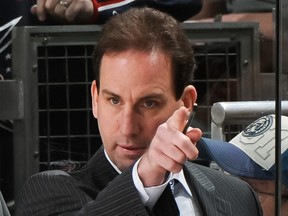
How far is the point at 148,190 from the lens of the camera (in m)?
1.51

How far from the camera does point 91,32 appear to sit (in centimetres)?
265

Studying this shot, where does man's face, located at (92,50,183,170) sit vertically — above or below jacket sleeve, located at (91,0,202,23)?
below

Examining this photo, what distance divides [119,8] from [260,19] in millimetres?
467

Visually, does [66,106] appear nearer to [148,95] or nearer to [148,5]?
[148,5]

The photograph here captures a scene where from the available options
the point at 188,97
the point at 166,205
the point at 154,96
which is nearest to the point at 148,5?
the point at 188,97

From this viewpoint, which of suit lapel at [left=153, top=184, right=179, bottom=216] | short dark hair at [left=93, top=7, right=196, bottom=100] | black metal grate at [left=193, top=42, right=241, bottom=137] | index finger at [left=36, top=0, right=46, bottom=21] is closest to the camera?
suit lapel at [left=153, top=184, right=179, bottom=216]

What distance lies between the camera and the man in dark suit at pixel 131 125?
1530 mm

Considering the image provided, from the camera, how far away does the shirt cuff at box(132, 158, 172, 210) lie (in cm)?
150

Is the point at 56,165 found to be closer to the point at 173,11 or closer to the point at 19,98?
the point at 19,98

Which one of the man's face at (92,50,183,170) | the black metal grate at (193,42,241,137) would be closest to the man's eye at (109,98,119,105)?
the man's face at (92,50,183,170)

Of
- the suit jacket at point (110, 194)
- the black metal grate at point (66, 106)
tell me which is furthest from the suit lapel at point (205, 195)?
the black metal grate at point (66, 106)

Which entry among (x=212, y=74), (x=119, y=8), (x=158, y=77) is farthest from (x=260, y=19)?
(x=158, y=77)

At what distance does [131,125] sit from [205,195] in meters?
0.22

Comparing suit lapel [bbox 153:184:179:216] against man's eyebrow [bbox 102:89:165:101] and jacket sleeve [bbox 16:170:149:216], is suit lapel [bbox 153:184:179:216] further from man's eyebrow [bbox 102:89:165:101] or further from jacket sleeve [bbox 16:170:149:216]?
man's eyebrow [bbox 102:89:165:101]
